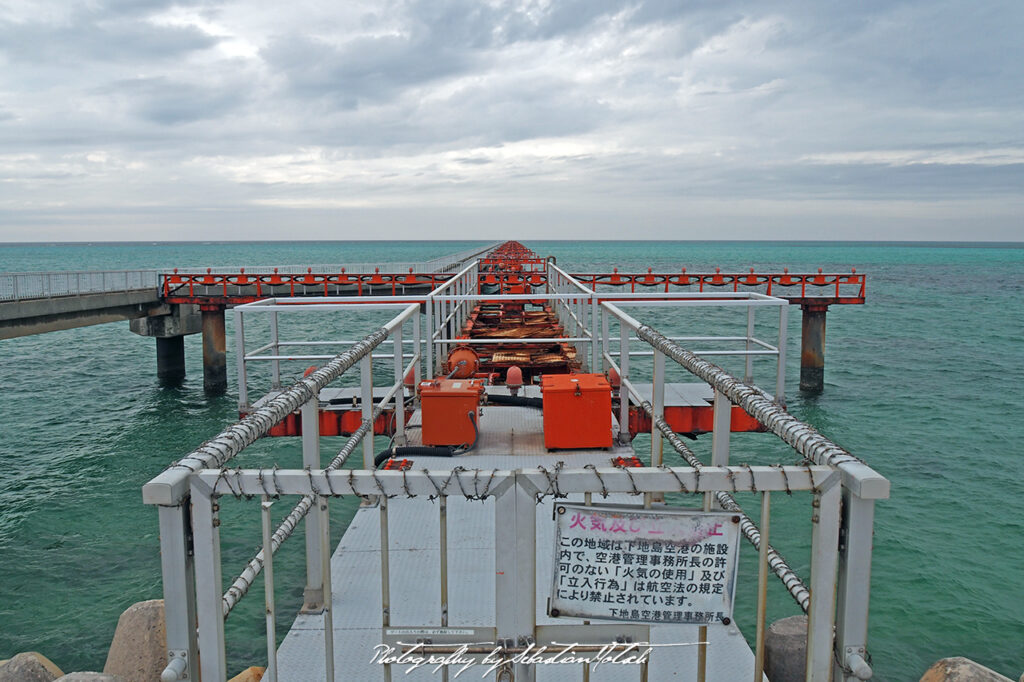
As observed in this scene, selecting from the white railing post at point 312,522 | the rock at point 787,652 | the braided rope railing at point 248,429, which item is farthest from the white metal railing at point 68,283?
the rock at point 787,652

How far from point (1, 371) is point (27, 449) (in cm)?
1703

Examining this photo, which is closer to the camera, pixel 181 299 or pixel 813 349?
pixel 813 349

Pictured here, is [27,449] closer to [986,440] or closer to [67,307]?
[67,307]

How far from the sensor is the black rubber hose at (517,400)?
9828 millimetres

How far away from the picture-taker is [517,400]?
32.4 feet

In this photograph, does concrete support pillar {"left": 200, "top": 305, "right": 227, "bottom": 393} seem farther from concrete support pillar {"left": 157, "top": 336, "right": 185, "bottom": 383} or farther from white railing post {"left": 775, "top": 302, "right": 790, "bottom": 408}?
white railing post {"left": 775, "top": 302, "right": 790, "bottom": 408}

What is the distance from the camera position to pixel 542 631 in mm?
3016

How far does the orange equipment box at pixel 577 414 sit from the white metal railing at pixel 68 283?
18.7 metres

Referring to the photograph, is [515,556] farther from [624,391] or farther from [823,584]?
[624,391]

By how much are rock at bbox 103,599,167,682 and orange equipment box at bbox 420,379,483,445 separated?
306cm

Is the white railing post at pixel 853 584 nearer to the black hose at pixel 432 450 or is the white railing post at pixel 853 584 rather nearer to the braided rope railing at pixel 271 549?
the braided rope railing at pixel 271 549

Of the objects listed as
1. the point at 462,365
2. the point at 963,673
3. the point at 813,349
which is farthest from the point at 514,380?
the point at 813,349

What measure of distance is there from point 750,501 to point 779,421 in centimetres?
1209

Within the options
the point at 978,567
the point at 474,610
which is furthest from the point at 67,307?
the point at 978,567
